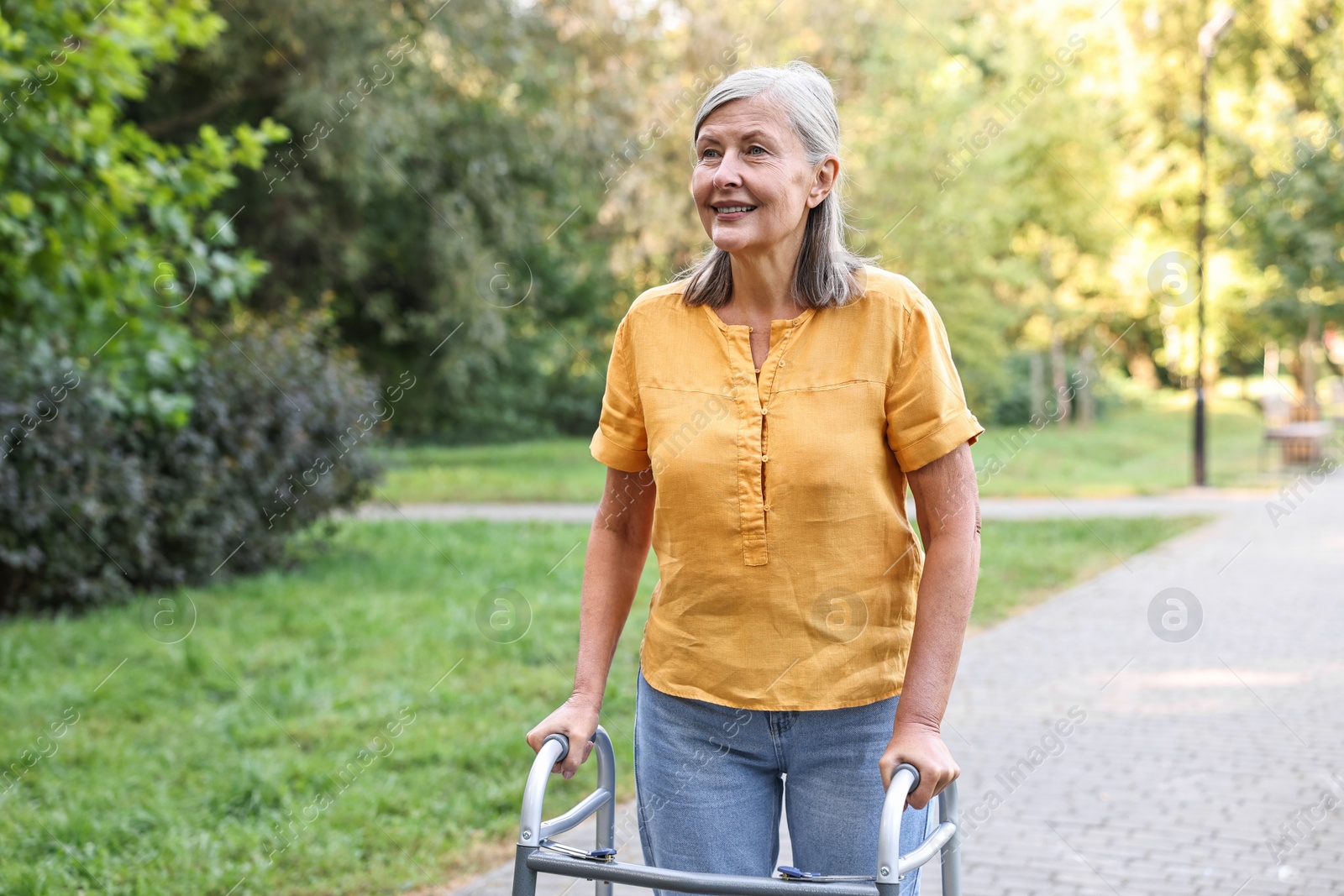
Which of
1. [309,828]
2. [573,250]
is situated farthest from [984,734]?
[573,250]

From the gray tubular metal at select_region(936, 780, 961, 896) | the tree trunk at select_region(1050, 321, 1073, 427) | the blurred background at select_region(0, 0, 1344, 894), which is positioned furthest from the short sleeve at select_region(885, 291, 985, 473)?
the tree trunk at select_region(1050, 321, 1073, 427)

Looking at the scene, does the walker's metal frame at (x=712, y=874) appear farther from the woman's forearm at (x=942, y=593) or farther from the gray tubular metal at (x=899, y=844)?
the woman's forearm at (x=942, y=593)

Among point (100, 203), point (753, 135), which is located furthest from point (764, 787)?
point (100, 203)

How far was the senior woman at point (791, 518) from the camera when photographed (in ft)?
6.93

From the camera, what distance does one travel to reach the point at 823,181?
2242mm

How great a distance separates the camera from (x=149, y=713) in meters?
6.70

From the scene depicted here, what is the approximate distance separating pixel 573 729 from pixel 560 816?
0.19 metres

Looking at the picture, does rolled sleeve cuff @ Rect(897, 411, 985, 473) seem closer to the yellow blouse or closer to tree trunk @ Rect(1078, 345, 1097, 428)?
the yellow blouse

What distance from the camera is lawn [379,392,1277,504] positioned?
1814 cm

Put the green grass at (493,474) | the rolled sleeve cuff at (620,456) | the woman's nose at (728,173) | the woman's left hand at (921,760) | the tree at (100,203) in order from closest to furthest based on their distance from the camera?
the woman's left hand at (921,760) < the woman's nose at (728,173) < the rolled sleeve cuff at (620,456) < the tree at (100,203) < the green grass at (493,474)

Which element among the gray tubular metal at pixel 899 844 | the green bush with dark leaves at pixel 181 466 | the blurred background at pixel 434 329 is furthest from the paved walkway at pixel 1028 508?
the gray tubular metal at pixel 899 844

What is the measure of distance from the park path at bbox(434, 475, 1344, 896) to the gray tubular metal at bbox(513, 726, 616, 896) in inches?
88.7

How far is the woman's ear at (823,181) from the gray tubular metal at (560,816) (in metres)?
1.00

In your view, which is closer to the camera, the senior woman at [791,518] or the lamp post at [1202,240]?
the senior woman at [791,518]
